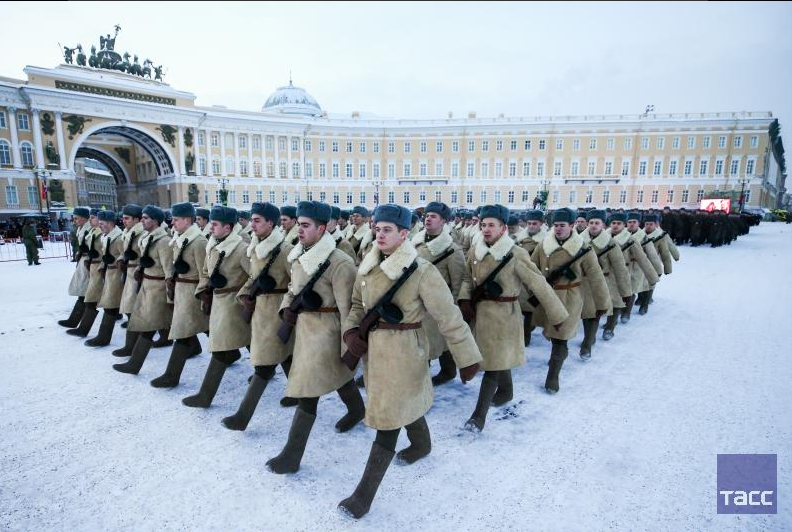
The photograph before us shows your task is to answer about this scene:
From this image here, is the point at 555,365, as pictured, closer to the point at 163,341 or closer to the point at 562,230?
the point at 562,230

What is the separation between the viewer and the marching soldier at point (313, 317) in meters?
3.12

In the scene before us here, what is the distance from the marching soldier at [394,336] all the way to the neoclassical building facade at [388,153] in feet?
159

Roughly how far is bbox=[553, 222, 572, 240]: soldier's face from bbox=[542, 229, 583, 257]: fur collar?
0.06m

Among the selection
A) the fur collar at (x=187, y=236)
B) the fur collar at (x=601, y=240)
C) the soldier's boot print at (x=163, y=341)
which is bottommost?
the soldier's boot print at (x=163, y=341)

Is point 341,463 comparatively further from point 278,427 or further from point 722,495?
point 722,495

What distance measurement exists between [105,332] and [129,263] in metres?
1.16

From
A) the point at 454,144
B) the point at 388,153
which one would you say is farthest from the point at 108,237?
the point at 454,144

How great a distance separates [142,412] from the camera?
413 centimetres

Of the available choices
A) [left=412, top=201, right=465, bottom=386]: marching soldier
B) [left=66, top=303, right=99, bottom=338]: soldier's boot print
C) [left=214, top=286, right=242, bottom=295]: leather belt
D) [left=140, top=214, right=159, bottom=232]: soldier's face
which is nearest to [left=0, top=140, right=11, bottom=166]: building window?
[left=66, top=303, right=99, bottom=338]: soldier's boot print

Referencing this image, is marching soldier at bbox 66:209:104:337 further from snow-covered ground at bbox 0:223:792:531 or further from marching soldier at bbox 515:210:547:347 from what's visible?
marching soldier at bbox 515:210:547:347

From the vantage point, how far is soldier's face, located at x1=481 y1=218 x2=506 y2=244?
3959 mm

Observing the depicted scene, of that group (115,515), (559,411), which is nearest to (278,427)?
(115,515)

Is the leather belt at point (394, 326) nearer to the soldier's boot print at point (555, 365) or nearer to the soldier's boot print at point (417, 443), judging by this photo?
the soldier's boot print at point (417, 443)
